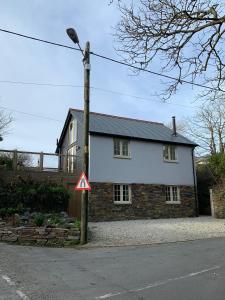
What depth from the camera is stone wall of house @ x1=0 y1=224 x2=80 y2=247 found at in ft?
46.3

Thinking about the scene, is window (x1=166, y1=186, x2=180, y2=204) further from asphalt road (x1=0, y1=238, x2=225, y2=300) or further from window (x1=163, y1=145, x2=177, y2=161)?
asphalt road (x1=0, y1=238, x2=225, y2=300)

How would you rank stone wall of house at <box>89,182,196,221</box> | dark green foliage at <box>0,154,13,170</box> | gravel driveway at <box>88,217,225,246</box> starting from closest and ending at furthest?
gravel driveway at <box>88,217,225,246</box>, dark green foliage at <box>0,154,13,170</box>, stone wall of house at <box>89,182,196,221</box>

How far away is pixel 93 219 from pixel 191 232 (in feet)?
23.3

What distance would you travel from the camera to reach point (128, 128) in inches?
1099

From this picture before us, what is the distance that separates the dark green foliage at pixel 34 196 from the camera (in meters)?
19.4

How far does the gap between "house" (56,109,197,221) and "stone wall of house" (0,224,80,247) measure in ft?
29.5

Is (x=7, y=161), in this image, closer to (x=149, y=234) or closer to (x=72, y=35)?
(x=149, y=234)

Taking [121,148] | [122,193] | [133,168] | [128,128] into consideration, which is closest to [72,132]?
[128,128]

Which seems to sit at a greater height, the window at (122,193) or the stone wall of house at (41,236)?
the window at (122,193)

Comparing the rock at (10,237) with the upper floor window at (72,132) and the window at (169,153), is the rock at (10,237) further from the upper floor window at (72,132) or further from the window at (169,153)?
the window at (169,153)

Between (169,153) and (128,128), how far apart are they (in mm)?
3537

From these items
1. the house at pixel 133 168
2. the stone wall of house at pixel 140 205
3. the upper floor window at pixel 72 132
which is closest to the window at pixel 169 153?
the house at pixel 133 168

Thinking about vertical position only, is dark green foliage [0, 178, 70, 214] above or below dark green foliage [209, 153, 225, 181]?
below

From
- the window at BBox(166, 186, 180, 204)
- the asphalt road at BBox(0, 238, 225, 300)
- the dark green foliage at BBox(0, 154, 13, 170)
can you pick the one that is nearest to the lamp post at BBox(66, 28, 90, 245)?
the asphalt road at BBox(0, 238, 225, 300)
